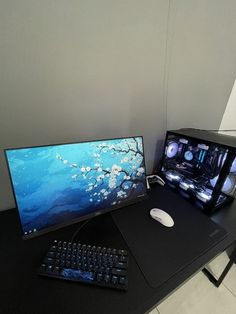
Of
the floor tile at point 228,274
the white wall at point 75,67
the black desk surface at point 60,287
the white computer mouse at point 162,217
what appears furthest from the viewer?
the floor tile at point 228,274

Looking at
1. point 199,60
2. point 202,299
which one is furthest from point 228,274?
point 199,60

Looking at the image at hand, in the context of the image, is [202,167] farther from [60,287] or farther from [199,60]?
[60,287]

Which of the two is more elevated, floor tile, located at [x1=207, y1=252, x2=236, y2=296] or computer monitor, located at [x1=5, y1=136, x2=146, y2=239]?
computer monitor, located at [x1=5, y1=136, x2=146, y2=239]

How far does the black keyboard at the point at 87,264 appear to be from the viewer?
509mm

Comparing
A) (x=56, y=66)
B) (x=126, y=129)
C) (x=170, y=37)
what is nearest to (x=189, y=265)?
(x=126, y=129)

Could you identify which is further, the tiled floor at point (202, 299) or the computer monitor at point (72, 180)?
the tiled floor at point (202, 299)

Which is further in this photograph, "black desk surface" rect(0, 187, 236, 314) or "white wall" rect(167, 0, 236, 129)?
"white wall" rect(167, 0, 236, 129)

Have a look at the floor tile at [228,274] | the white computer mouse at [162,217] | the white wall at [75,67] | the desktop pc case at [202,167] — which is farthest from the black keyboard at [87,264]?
the floor tile at [228,274]

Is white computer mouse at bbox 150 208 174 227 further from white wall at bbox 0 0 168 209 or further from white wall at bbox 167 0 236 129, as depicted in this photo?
white wall at bbox 167 0 236 129

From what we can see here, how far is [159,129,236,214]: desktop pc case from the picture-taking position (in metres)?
0.77

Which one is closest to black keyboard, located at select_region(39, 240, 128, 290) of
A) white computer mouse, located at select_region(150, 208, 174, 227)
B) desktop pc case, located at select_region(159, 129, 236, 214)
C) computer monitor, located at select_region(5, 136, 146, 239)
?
computer monitor, located at select_region(5, 136, 146, 239)

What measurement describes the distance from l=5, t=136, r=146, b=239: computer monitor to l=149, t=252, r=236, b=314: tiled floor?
2.66ft

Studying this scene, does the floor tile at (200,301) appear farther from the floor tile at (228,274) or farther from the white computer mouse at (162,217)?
the white computer mouse at (162,217)

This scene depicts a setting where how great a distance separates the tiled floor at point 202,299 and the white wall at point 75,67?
1.16 metres
